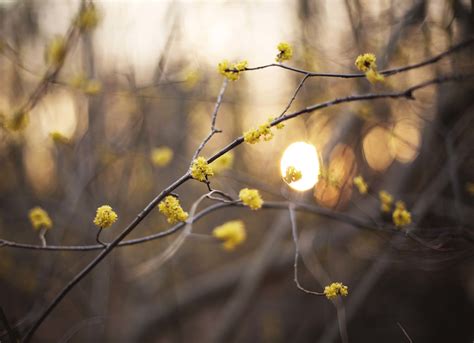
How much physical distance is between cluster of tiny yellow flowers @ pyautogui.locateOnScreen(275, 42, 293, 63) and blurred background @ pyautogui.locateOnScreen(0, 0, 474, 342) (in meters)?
0.92

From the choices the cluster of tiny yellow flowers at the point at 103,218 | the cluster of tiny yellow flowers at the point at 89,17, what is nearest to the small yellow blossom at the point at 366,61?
the cluster of tiny yellow flowers at the point at 103,218

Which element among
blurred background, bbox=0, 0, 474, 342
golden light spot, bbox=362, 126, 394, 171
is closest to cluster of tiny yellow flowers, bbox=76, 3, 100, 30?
blurred background, bbox=0, 0, 474, 342

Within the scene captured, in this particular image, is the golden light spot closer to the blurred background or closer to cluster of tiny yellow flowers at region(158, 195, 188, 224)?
the blurred background

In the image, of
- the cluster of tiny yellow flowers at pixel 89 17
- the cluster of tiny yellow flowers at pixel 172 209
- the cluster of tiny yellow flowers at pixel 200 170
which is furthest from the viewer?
the cluster of tiny yellow flowers at pixel 89 17

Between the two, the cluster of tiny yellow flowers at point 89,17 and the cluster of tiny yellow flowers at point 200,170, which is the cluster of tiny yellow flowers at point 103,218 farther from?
the cluster of tiny yellow flowers at point 89,17

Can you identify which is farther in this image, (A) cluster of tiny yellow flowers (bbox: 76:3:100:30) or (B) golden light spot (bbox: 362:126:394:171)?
(B) golden light spot (bbox: 362:126:394:171)

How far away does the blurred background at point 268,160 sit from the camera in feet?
8.76

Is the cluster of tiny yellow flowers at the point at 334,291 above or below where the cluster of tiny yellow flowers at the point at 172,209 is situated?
below

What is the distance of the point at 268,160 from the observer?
205 inches

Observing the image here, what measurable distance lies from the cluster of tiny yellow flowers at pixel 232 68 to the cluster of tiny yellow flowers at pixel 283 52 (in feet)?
0.47

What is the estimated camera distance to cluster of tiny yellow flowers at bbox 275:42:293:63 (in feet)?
4.14

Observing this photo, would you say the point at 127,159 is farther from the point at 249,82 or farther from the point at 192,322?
the point at 192,322

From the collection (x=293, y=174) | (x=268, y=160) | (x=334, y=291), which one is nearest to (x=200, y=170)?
(x=293, y=174)

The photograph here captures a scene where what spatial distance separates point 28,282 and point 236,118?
462 cm
